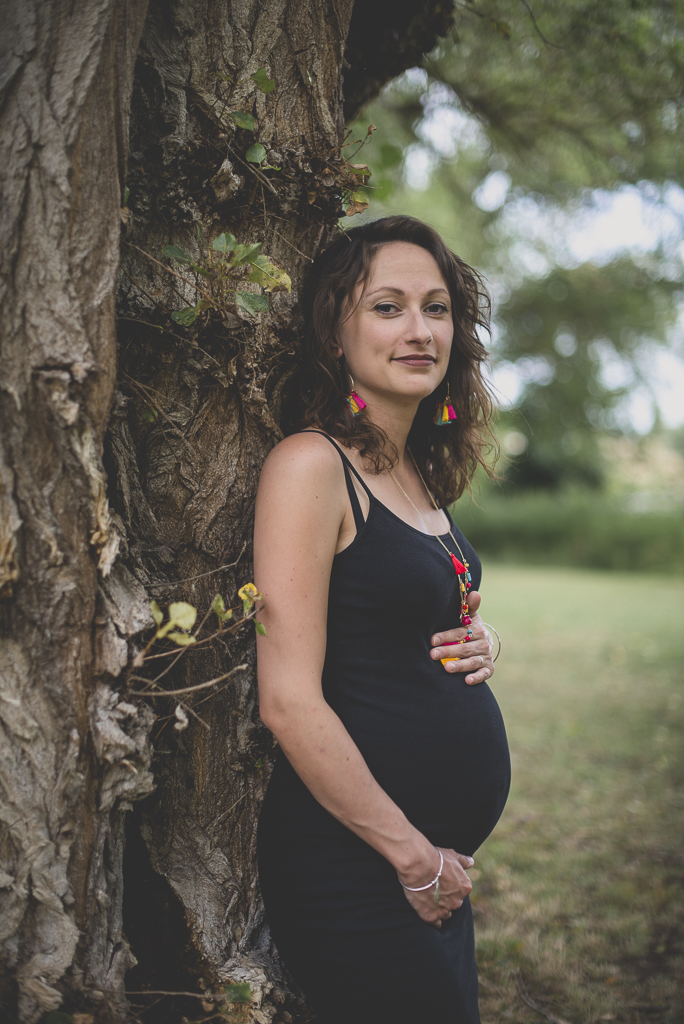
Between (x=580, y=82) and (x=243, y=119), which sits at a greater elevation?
(x=580, y=82)

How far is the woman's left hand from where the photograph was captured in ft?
5.36

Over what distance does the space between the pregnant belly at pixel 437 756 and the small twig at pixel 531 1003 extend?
1.17 metres

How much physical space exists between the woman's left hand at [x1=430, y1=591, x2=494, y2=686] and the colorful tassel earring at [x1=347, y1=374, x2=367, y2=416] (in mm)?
598

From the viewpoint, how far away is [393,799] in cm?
149

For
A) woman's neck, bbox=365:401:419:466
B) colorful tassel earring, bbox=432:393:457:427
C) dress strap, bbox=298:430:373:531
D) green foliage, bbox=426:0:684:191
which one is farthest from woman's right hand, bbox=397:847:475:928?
green foliage, bbox=426:0:684:191

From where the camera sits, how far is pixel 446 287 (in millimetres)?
1914

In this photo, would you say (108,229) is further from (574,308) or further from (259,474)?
(574,308)

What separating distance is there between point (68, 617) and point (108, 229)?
679 mm

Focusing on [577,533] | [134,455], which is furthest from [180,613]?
[577,533]

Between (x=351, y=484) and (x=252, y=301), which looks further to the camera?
(x=351, y=484)

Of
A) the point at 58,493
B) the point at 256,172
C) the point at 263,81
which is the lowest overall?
the point at 58,493

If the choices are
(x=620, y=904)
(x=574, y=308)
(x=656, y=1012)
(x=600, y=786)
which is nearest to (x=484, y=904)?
(x=620, y=904)

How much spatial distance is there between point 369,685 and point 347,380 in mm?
800

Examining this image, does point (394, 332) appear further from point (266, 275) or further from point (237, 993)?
point (237, 993)
